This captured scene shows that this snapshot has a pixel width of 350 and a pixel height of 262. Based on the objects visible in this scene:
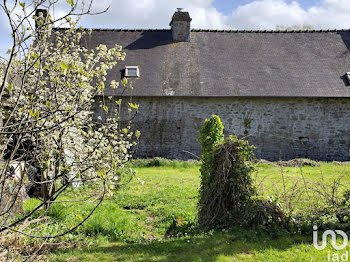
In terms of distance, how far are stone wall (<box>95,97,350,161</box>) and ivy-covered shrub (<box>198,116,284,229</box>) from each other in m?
10.1

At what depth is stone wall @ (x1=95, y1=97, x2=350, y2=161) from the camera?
1647cm

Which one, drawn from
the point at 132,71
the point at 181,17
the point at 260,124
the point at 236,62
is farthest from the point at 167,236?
the point at 181,17

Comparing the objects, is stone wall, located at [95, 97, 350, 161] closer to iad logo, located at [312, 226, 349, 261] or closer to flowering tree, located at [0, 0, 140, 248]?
flowering tree, located at [0, 0, 140, 248]

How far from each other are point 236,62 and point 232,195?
13.1 meters

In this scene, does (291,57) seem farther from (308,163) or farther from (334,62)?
(308,163)

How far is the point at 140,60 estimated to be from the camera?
18109mm

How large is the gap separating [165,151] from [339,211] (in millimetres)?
10864

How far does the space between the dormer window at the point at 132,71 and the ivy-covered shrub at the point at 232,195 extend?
37.1ft

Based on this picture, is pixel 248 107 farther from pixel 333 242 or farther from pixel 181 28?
pixel 333 242

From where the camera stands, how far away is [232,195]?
241 inches

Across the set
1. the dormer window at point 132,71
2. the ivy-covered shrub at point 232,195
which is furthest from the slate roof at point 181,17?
the ivy-covered shrub at point 232,195

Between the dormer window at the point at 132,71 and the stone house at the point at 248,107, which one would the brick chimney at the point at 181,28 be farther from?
the dormer window at the point at 132,71

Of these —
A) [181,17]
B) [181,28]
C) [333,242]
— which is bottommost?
[333,242]

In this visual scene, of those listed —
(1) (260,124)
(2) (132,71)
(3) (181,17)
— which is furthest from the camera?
(3) (181,17)
